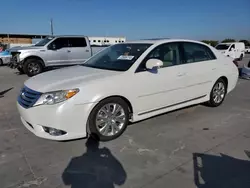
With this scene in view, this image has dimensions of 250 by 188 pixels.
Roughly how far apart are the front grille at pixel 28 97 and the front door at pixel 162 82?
152 cm

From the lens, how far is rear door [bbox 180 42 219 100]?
15.7ft

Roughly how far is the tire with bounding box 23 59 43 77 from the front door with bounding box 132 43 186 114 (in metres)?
8.10

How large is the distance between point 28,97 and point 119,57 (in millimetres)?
1741

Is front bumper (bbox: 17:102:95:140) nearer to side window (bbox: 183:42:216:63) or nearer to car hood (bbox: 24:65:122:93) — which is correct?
car hood (bbox: 24:65:122:93)

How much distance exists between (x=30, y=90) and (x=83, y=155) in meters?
1.25

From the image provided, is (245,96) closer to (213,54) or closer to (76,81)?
(213,54)

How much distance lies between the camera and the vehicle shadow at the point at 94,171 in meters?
2.75

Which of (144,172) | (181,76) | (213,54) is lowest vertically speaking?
(144,172)

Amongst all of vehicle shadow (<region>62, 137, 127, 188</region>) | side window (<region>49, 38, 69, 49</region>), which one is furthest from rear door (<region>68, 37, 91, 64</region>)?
vehicle shadow (<region>62, 137, 127, 188</region>)

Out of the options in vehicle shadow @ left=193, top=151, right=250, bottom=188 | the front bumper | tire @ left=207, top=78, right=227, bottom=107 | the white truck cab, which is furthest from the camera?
the white truck cab

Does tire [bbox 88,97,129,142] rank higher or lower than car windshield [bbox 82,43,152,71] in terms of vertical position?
lower

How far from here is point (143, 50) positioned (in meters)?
4.38

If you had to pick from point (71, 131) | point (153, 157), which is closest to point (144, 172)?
point (153, 157)

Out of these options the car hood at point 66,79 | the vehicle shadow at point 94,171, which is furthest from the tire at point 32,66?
the vehicle shadow at point 94,171
